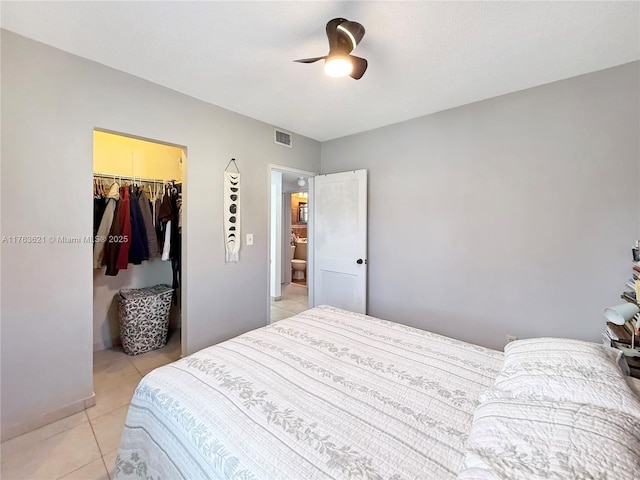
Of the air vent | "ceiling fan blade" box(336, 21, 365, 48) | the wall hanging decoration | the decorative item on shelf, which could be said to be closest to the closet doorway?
the wall hanging decoration

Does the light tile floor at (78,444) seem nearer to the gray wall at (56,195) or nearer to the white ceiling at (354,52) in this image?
the gray wall at (56,195)

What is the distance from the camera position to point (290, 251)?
6125mm

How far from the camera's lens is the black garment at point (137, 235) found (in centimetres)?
260

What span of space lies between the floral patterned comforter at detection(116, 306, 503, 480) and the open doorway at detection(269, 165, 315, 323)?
1.88 metres

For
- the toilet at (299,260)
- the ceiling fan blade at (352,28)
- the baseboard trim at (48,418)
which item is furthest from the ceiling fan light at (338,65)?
the toilet at (299,260)

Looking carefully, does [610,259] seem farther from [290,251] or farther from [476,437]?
[290,251]

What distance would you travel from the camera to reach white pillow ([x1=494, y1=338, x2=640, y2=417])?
81 centimetres

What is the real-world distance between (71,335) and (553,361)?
2698 mm

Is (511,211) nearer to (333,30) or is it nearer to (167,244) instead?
(333,30)

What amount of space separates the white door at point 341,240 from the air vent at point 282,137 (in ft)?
1.94

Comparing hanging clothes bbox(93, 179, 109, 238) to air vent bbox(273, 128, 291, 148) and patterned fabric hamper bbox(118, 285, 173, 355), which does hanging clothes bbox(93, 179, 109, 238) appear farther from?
air vent bbox(273, 128, 291, 148)

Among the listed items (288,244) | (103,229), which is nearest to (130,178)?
(103,229)

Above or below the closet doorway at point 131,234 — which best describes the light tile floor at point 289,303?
below

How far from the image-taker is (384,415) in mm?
980
